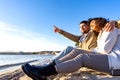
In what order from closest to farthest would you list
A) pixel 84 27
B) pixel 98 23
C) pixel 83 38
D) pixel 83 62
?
1. pixel 83 62
2. pixel 98 23
3. pixel 83 38
4. pixel 84 27

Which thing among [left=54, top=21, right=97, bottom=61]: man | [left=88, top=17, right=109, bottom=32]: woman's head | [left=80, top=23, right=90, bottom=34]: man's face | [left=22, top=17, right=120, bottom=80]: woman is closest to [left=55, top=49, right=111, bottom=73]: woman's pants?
[left=22, top=17, right=120, bottom=80]: woman

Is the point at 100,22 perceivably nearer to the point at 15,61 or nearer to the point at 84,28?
the point at 84,28

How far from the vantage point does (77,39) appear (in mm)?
7777

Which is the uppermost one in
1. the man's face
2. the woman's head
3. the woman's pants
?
the man's face

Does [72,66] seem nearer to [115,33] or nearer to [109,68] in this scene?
[109,68]

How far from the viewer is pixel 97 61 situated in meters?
5.20

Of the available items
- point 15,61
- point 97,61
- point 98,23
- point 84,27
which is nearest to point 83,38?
point 84,27

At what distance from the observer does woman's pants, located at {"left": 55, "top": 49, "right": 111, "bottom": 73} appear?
5.07m

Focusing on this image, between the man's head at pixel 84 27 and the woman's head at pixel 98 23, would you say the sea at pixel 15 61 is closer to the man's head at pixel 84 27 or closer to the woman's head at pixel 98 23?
the man's head at pixel 84 27

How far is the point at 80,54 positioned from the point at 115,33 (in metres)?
0.73

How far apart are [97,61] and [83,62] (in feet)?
0.82

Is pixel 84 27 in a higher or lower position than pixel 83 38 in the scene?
higher

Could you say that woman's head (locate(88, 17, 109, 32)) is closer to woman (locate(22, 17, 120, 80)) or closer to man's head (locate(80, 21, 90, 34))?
woman (locate(22, 17, 120, 80))

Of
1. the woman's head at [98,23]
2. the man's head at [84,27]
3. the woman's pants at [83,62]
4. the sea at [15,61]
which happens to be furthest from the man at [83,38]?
the sea at [15,61]
